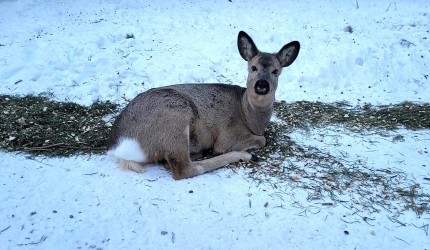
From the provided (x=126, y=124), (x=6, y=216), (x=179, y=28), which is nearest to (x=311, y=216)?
(x=126, y=124)

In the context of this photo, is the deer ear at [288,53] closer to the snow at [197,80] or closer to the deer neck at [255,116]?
the deer neck at [255,116]

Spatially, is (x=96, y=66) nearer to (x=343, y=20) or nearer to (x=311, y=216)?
(x=311, y=216)

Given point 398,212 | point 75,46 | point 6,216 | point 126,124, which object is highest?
point 75,46

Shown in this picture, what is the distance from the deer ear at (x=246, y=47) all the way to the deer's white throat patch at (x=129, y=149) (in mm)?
1918

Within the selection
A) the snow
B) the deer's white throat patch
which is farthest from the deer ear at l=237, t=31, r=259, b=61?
the deer's white throat patch

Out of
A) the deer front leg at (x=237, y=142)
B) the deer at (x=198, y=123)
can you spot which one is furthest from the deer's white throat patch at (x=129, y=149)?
the deer front leg at (x=237, y=142)

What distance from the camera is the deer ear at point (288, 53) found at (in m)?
5.16

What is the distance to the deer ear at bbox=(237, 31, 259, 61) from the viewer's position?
16.9ft

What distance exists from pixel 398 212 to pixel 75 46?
6.42m

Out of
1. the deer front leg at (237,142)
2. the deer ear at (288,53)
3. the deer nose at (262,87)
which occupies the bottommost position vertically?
the deer front leg at (237,142)

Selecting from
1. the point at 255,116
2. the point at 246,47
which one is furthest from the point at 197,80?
the point at 255,116

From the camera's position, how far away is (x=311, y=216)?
3.75 metres

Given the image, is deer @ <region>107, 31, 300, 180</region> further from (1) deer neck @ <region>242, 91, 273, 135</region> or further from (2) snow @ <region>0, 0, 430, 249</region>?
(2) snow @ <region>0, 0, 430, 249</region>

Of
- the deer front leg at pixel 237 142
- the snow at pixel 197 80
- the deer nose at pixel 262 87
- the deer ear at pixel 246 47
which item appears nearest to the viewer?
the snow at pixel 197 80
